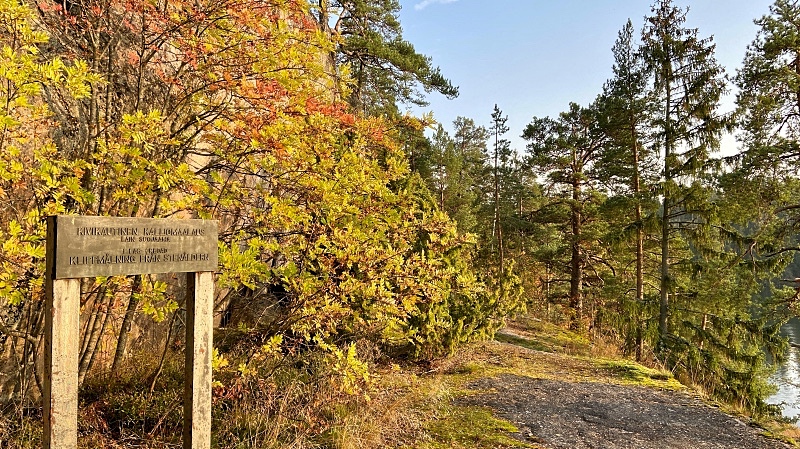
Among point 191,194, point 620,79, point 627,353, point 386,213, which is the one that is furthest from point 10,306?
point 620,79

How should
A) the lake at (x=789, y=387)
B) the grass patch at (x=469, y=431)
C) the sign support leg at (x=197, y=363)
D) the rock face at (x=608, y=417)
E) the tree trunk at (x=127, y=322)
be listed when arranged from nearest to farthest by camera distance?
1. the sign support leg at (x=197, y=363)
2. the tree trunk at (x=127, y=322)
3. the grass patch at (x=469, y=431)
4. the rock face at (x=608, y=417)
5. the lake at (x=789, y=387)

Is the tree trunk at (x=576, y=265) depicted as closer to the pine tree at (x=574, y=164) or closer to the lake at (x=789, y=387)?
the pine tree at (x=574, y=164)

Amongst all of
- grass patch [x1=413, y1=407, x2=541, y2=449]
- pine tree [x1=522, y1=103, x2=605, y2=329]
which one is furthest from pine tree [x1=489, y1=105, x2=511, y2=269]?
grass patch [x1=413, y1=407, x2=541, y2=449]

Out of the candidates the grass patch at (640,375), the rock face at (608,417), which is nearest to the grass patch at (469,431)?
the rock face at (608,417)

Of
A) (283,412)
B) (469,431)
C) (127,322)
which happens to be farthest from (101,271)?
(469,431)

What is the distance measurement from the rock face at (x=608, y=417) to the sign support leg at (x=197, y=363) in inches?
126

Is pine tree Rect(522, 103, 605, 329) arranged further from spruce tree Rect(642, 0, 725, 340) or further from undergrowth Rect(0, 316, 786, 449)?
undergrowth Rect(0, 316, 786, 449)

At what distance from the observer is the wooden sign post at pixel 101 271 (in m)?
2.10

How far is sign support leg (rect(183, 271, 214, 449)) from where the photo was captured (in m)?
2.73

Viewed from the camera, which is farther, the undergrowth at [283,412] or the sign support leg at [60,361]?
the undergrowth at [283,412]

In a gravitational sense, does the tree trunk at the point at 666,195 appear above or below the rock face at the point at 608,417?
above

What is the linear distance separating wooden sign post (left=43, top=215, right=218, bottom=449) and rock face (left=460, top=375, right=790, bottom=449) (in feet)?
11.2

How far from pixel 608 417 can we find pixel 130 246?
5485 mm

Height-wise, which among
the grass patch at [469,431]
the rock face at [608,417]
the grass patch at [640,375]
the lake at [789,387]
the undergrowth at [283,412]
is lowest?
the lake at [789,387]
